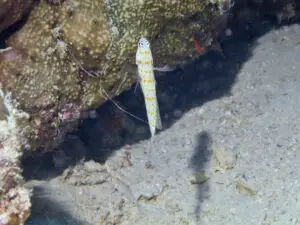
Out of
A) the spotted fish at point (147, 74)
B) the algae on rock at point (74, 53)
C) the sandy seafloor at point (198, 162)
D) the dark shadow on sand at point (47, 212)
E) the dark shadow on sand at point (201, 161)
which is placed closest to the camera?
the spotted fish at point (147, 74)

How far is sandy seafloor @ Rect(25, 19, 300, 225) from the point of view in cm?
402

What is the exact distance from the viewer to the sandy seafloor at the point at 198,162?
402 cm

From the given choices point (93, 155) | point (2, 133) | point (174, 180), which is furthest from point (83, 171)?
point (2, 133)

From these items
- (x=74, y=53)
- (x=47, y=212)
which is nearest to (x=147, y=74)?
(x=74, y=53)

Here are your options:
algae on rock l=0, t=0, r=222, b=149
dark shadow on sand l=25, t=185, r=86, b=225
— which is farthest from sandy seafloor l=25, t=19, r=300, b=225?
algae on rock l=0, t=0, r=222, b=149

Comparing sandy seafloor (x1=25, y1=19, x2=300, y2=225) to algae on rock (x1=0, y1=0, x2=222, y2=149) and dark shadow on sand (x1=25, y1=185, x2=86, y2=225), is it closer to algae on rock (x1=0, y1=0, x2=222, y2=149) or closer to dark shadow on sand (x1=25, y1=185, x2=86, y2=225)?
dark shadow on sand (x1=25, y1=185, x2=86, y2=225)

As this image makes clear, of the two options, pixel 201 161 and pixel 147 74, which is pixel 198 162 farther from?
pixel 147 74

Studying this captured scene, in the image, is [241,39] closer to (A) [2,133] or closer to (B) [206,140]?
(B) [206,140]

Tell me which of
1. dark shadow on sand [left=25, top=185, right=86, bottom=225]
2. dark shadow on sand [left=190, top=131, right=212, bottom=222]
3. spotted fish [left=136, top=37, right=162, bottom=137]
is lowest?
dark shadow on sand [left=190, top=131, right=212, bottom=222]

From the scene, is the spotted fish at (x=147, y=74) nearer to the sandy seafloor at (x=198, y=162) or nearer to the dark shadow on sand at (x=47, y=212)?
the sandy seafloor at (x=198, y=162)

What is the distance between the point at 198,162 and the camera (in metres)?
4.98

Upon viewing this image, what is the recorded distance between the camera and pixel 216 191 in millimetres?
4395

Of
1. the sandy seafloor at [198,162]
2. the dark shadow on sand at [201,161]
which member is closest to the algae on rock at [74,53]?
the sandy seafloor at [198,162]

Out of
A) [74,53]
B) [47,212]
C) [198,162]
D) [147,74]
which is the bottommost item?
[198,162]
